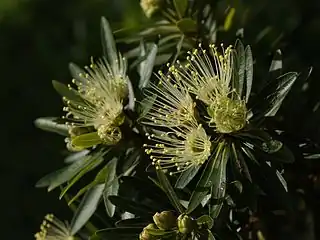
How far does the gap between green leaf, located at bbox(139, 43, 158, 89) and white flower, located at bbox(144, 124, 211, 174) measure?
11 centimetres

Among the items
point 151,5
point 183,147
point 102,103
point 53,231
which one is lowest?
point 53,231

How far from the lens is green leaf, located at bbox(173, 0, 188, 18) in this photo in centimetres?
149

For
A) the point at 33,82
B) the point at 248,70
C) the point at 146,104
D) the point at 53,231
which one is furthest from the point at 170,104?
the point at 33,82

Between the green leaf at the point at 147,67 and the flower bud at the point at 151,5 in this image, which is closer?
the green leaf at the point at 147,67

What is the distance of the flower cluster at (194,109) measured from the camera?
1277 millimetres

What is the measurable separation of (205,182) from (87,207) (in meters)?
0.30

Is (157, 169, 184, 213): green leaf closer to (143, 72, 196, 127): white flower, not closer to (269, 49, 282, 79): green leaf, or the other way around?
(143, 72, 196, 127): white flower

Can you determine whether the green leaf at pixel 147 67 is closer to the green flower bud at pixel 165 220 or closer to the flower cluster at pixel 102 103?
the flower cluster at pixel 102 103

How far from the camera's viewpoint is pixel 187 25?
59.2 inches

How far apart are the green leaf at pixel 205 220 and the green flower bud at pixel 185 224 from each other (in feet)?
0.04

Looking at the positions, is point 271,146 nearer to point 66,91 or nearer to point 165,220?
point 165,220

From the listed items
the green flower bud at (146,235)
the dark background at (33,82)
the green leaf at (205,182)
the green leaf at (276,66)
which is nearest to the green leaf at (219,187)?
the green leaf at (205,182)

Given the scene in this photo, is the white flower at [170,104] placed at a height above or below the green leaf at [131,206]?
above

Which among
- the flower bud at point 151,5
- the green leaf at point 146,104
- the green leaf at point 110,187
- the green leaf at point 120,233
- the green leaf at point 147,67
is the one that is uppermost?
the flower bud at point 151,5
